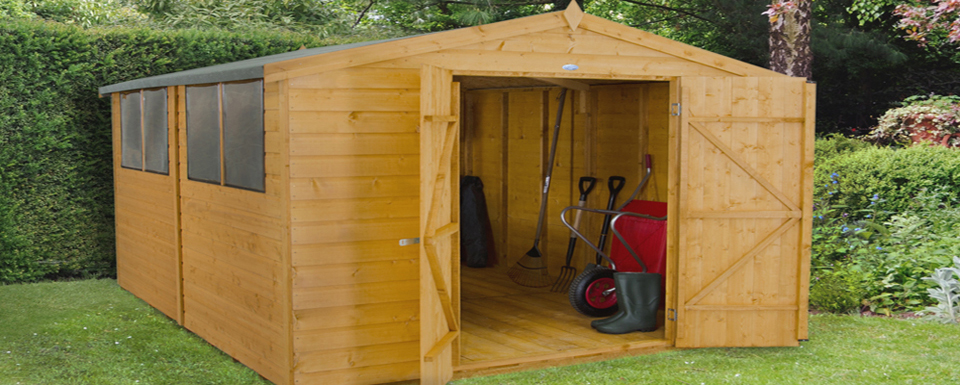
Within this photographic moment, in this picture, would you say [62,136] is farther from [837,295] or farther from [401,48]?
[837,295]

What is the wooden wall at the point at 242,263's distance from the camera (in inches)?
182

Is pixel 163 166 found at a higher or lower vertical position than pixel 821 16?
lower

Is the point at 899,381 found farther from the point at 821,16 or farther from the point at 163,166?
the point at 821,16

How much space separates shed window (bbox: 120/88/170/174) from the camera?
21.0 feet

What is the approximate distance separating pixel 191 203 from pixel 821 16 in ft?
35.0

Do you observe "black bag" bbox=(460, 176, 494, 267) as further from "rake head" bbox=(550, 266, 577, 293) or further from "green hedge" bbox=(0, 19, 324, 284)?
"green hedge" bbox=(0, 19, 324, 284)

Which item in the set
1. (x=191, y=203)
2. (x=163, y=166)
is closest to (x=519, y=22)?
(x=191, y=203)

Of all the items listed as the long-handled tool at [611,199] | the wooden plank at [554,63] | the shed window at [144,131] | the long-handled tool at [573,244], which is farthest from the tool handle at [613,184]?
the shed window at [144,131]

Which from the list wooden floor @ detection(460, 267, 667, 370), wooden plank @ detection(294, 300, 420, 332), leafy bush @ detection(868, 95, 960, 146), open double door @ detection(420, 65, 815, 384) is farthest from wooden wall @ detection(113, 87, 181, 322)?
leafy bush @ detection(868, 95, 960, 146)

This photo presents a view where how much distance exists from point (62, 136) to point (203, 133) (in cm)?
290

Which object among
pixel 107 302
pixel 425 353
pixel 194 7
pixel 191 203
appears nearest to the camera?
pixel 425 353

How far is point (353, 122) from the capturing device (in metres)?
4.58

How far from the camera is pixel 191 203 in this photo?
5.89 metres

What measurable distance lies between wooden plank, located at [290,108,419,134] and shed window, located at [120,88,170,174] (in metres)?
2.26
